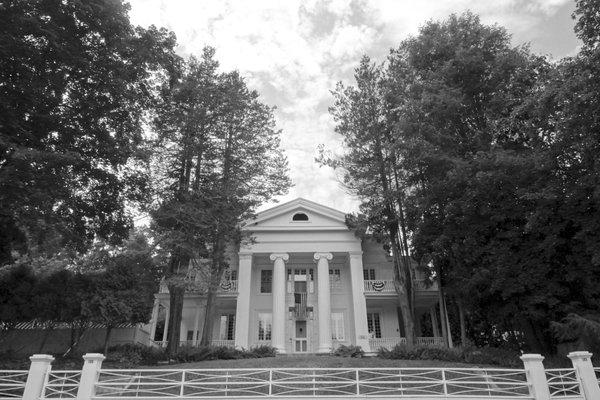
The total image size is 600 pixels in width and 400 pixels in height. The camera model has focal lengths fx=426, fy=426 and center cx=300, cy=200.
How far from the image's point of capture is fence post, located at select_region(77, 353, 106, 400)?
902 cm

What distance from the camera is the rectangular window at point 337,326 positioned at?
26359mm

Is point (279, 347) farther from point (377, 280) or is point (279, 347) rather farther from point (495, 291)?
point (495, 291)

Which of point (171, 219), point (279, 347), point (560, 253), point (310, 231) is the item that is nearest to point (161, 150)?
point (171, 219)

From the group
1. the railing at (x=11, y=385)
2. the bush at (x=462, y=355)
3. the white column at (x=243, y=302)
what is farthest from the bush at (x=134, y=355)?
the bush at (x=462, y=355)

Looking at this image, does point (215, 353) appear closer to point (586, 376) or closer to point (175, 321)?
point (175, 321)

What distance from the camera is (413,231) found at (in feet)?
78.1

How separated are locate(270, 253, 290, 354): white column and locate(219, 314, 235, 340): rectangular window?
11.7 feet

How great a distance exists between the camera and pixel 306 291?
2777cm

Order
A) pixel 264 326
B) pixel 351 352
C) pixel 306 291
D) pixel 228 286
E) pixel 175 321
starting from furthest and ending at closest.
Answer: pixel 306 291 < pixel 264 326 < pixel 228 286 < pixel 351 352 < pixel 175 321

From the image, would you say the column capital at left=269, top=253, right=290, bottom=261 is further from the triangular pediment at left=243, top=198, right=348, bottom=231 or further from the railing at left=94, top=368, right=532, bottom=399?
the railing at left=94, top=368, right=532, bottom=399

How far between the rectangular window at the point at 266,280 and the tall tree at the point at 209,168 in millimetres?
4823

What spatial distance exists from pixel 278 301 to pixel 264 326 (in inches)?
94.9

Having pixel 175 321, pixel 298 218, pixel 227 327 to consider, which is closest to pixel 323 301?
pixel 298 218

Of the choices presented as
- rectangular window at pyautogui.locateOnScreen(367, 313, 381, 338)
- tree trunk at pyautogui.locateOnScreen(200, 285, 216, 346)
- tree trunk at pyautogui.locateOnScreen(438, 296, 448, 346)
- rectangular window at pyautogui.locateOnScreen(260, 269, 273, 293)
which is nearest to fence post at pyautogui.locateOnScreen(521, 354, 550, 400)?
tree trunk at pyautogui.locateOnScreen(438, 296, 448, 346)
